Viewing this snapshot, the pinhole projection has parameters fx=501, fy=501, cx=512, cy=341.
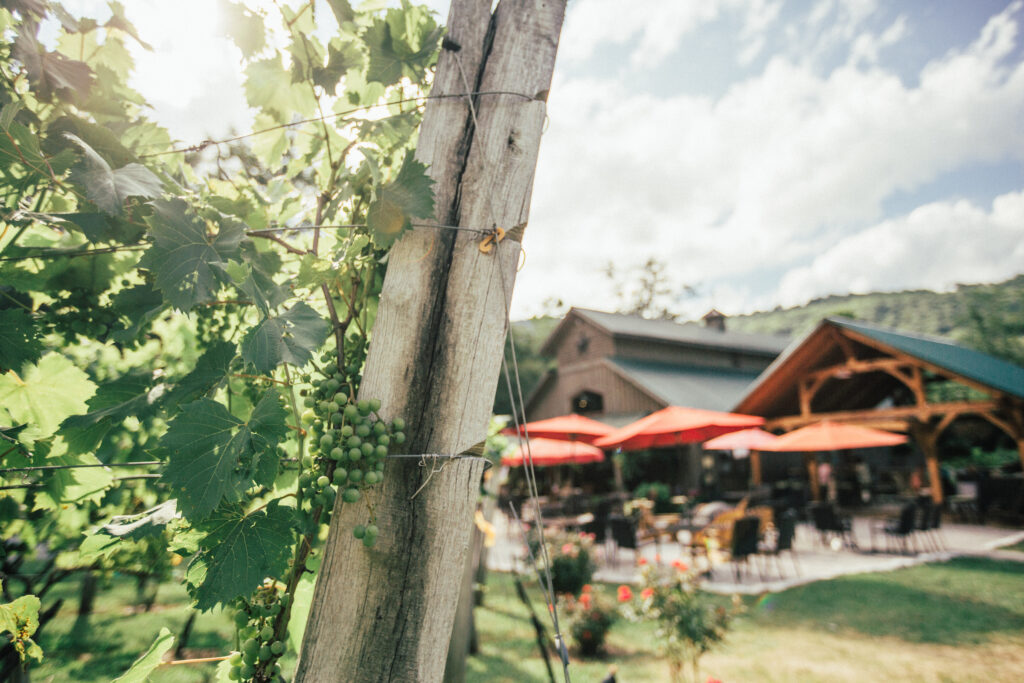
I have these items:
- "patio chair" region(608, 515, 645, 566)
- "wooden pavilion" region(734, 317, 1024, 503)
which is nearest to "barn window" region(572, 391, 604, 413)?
"wooden pavilion" region(734, 317, 1024, 503)

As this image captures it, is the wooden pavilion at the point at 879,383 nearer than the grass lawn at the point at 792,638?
No

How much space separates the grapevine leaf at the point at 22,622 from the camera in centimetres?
106

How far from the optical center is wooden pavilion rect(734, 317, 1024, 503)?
12.0 m

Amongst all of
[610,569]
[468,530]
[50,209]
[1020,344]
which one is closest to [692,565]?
[610,569]

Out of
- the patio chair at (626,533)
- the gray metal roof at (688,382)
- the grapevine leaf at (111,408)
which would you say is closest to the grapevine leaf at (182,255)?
the grapevine leaf at (111,408)

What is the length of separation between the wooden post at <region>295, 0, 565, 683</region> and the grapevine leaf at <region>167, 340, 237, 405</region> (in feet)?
1.16

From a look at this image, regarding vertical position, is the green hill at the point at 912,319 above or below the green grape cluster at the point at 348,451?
above

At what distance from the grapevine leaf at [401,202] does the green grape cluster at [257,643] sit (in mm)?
860

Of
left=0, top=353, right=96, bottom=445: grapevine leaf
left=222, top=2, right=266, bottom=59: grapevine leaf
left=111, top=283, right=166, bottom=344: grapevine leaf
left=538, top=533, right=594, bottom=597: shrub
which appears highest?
left=222, top=2, right=266, bottom=59: grapevine leaf

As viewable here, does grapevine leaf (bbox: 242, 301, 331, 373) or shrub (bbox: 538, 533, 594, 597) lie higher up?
grapevine leaf (bbox: 242, 301, 331, 373)

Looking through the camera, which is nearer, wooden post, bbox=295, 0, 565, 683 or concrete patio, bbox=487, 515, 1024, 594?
wooden post, bbox=295, 0, 565, 683

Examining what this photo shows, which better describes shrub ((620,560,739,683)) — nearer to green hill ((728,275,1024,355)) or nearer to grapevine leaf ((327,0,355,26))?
grapevine leaf ((327,0,355,26))

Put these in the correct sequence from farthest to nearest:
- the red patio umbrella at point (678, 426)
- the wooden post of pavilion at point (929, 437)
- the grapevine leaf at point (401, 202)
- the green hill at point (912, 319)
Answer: the green hill at point (912, 319) → the wooden post of pavilion at point (929, 437) → the red patio umbrella at point (678, 426) → the grapevine leaf at point (401, 202)

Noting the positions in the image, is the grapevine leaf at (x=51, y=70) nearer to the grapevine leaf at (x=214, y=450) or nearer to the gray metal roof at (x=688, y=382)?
the grapevine leaf at (x=214, y=450)
